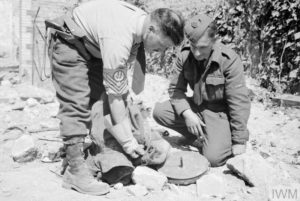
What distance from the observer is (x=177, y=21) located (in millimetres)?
2412

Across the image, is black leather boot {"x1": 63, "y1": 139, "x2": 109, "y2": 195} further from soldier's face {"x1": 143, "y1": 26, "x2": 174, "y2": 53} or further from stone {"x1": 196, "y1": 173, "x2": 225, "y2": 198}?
soldier's face {"x1": 143, "y1": 26, "x2": 174, "y2": 53}

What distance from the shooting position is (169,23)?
2.40m

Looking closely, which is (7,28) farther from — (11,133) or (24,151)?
(24,151)

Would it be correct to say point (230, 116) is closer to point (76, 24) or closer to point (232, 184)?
point (232, 184)

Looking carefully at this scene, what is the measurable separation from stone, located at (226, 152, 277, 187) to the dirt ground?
0.07m

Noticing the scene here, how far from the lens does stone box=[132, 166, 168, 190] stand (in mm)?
2754

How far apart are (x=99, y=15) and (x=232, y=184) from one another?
68.3 inches

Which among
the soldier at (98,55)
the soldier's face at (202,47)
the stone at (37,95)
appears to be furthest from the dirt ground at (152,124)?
the soldier's face at (202,47)

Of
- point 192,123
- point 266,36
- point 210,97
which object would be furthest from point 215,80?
point 266,36

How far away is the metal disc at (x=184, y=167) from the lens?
114 inches

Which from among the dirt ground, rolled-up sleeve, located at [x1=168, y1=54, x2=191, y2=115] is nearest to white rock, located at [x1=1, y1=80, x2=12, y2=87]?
the dirt ground

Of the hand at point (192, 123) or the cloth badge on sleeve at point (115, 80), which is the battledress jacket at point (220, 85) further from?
the cloth badge on sleeve at point (115, 80)

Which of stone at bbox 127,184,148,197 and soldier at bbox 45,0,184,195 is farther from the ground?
soldier at bbox 45,0,184,195

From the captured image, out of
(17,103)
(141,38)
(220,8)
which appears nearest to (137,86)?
(141,38)
